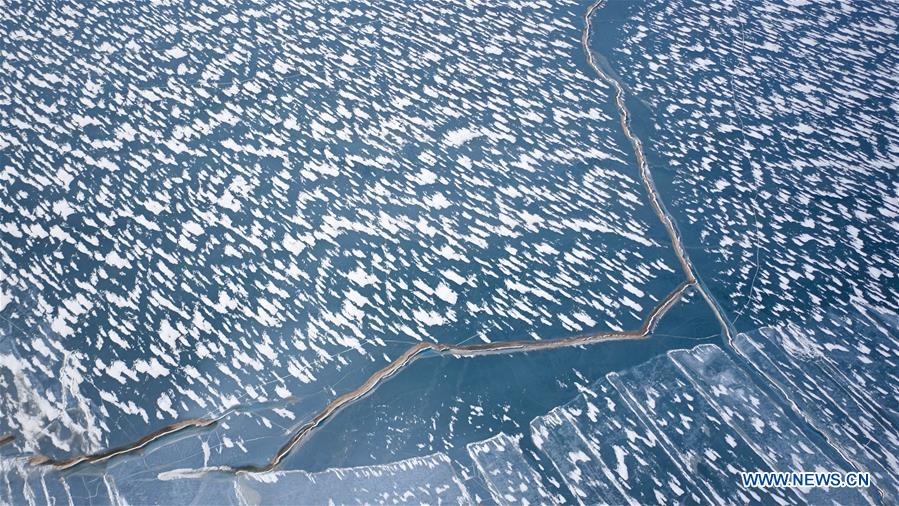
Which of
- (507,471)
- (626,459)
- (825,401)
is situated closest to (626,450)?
(626,459)

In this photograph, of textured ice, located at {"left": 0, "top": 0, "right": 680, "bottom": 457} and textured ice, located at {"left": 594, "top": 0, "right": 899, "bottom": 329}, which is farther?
textured ice, located at {"left": 594, "top": 0, "right": 899, "bottom": 329}

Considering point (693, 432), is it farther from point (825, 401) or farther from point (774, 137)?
point (774, 137)

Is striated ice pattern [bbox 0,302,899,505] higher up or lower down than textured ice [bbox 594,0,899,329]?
lower down

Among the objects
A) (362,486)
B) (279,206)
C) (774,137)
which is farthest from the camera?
(774,137)

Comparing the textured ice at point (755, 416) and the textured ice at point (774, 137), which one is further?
the textured ice at point (774, 137)

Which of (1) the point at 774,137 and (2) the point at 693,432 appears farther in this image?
(1) the point at 774,137

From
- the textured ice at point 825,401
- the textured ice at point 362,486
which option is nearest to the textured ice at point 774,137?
the textured ice at point 825,401

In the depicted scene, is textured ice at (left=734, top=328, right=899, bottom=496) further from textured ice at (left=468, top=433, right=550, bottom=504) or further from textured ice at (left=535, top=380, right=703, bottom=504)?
textured ice at (left=468, top=433, right=550, bottom=504)

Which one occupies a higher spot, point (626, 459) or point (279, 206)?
point (279, 206)

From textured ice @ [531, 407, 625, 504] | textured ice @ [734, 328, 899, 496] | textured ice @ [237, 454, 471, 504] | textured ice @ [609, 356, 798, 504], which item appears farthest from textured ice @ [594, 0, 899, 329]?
textured ice @ [237, 454, 471, 504]

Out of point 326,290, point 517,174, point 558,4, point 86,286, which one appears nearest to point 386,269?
point 326,290

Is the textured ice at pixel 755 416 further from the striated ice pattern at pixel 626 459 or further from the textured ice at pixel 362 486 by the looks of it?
the textured ice at pixel 362 486
